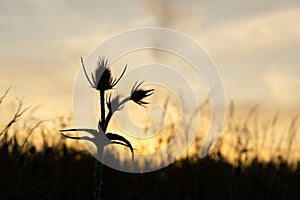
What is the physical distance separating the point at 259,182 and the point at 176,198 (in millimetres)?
1411

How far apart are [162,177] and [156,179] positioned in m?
0.09

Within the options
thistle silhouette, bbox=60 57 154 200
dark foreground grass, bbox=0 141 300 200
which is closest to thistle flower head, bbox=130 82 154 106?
thistle silhouette, bbox=60 57 154 200

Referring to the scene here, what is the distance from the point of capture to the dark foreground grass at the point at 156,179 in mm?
4152

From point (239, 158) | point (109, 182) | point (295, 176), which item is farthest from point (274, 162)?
point (109, 182)

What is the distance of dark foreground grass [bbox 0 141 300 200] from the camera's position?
13.6 ft

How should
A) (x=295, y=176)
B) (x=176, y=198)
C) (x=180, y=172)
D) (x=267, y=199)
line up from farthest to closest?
(x=295, y=176) < (x=180, y=172) < (x=267, y=199) < (x=176, y=198)

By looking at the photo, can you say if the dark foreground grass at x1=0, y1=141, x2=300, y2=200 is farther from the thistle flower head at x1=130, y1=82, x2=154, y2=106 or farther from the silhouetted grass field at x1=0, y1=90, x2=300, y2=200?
the thistle flower head at x1=130, y1=82, x2=154, y2=106

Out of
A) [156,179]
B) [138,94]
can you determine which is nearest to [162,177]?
[156,179]

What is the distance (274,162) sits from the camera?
18.9ft

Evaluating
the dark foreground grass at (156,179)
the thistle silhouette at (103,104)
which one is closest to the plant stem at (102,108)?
the thistle silhouette at (103,104)

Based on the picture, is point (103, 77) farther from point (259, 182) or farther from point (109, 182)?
point (259, 182)

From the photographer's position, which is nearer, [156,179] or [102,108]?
[102,108]

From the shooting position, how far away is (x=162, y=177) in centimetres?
493

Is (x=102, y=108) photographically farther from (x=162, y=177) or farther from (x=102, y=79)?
(x=162, y=177)
